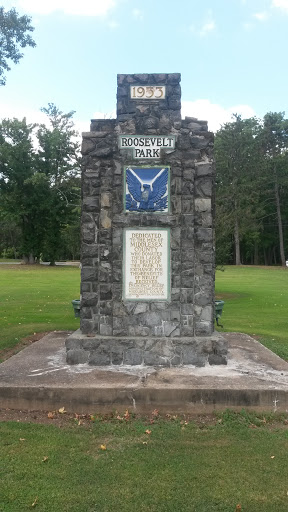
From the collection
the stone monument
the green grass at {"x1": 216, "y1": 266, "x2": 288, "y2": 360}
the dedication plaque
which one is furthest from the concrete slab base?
the green grass at {"x1": 216, "y1": 266, "x2": 288, "y2": 360}

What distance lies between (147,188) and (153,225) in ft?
1.90

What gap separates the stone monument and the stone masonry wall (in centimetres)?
2

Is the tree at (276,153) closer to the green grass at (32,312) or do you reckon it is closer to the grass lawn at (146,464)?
the green grass at (32,312)

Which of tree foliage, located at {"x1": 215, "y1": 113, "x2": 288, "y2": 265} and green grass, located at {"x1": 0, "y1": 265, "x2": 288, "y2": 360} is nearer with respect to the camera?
green grass, located at {"x1": 0, "y1": 265, "x2": 288, "y2": 360}

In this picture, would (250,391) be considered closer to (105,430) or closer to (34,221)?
(105,430)

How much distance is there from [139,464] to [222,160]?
4480cm

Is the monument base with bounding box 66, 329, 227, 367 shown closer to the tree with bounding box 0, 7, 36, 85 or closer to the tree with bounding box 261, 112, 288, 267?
the tree with bounding box 0, 7, 36, 85

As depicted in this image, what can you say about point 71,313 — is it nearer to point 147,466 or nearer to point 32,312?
point 32,312

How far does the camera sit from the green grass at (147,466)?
3395mm

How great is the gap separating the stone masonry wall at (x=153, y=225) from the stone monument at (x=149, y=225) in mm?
15

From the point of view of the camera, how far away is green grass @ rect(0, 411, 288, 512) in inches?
134

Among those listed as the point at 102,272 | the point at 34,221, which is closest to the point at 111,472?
the point at 102,272

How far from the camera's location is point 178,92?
6746 mm

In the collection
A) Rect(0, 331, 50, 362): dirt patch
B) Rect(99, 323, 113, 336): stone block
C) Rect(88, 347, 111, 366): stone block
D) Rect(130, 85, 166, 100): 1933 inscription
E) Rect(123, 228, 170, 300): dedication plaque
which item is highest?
Rect(130, 85, 166, 100): 1933 inscription
